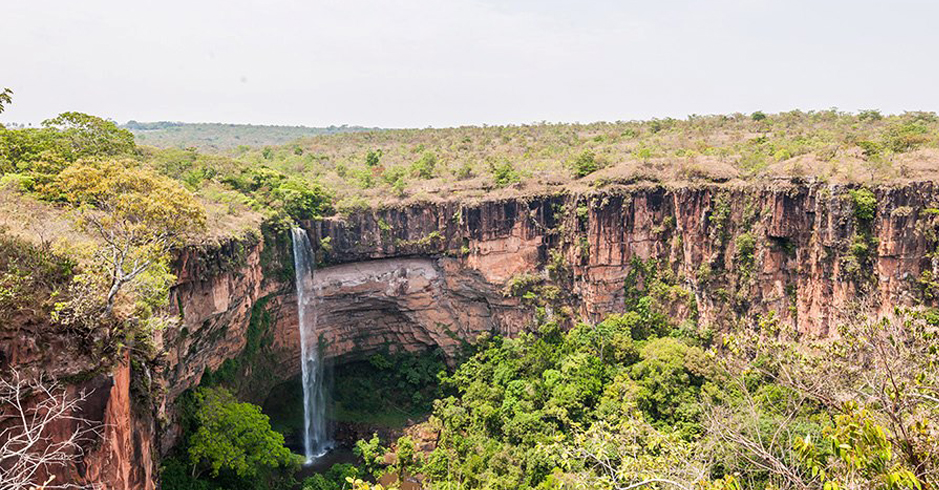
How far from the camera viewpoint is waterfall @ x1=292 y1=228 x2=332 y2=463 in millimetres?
23969

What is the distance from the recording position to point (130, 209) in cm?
1123

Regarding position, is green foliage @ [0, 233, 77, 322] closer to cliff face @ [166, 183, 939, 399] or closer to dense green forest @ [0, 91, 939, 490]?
dense green forest @ [0, 91, 939, 490]

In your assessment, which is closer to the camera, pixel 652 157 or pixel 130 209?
pixel 130 209

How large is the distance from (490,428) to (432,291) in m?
8.43

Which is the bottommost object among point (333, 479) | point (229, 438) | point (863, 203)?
point (333, 479)

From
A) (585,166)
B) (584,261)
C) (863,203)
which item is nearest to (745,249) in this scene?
(863,203)

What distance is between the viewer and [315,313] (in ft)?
84.0

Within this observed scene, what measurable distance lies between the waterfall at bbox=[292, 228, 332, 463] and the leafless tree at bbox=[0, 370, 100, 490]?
51.0 ft

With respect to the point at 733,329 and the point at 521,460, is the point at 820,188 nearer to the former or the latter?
the point at 733,329

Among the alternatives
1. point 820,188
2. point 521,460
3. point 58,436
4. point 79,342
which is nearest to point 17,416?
point 58,436

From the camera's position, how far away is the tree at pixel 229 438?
16328mm

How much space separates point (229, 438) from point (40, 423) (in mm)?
10620

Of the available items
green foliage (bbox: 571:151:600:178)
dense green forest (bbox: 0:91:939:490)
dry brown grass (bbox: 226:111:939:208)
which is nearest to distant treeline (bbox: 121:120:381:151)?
dry brown grass (bbox: 226:111:939:208)

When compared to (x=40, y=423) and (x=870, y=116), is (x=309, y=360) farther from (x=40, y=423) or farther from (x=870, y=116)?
(x=870, y=116)
